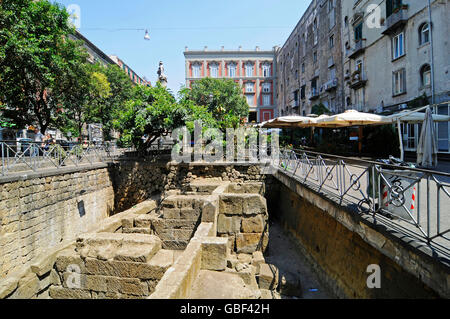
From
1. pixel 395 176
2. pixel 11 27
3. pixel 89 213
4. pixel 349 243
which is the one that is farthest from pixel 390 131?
pixel 11 27

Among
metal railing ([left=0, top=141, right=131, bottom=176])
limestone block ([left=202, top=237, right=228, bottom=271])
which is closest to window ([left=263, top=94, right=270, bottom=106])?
metal railing ([left=0, top=141, right=131, bottom=176])

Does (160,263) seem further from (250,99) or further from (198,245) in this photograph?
(250,99)

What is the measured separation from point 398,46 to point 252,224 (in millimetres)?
14807

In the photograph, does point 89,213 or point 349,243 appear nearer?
point 349,243

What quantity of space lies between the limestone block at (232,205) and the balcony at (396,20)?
14521 millimetres

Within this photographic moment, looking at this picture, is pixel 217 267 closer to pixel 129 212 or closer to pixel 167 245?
pixel 167 245

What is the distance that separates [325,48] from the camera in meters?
24.9

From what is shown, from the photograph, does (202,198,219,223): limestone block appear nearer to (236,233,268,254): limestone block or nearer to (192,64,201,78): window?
(236,233,268,254): limestone block

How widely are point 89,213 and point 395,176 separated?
1202cm

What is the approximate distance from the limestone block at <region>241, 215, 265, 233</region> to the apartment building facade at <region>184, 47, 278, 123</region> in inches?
1541

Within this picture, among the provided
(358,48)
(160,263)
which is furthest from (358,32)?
(160,263)

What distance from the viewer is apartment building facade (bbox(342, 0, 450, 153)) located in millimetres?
11750

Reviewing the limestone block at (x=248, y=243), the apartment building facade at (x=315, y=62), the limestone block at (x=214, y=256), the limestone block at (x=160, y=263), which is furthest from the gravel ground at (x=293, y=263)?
the apartment building facade at (x=315, y=62)

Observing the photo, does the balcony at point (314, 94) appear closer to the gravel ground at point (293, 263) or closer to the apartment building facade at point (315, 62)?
the apartment building facade at point (315, 62)
